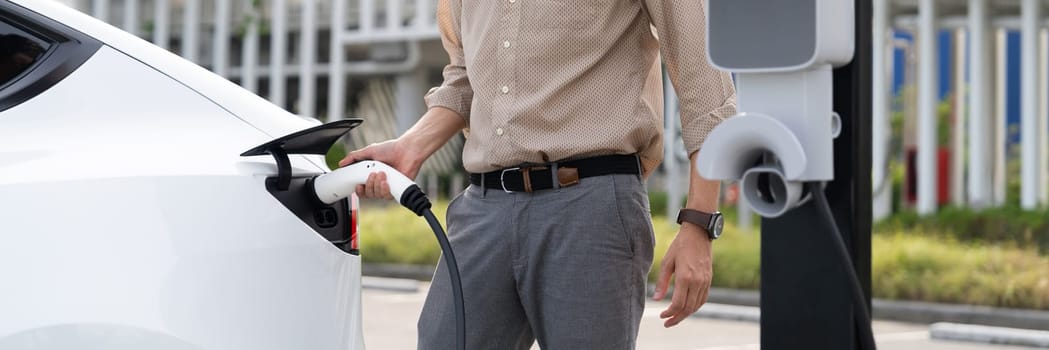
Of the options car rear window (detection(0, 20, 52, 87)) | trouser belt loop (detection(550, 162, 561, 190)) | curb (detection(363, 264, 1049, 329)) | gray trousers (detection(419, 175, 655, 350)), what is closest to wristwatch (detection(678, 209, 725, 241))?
gray trousers (detection(419, 175, 655, 350))

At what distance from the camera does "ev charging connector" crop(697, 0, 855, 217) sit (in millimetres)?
1824

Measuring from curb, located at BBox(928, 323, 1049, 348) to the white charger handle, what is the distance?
6.37 m

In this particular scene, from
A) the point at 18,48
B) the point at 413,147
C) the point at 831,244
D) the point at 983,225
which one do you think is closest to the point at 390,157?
the point at 413,147

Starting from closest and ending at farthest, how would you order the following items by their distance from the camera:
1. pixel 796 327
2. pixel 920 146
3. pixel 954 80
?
pixel 796 327 < pixel 920 146 < pixel 954 80

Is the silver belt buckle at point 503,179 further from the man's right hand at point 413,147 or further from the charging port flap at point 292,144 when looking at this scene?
the charging port flap at point 292,144

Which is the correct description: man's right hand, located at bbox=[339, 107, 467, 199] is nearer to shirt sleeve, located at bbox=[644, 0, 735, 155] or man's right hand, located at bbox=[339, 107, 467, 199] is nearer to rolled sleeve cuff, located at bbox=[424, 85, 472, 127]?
rolled sleeve cuff, located at bbox=[424, 85, 472, 127]

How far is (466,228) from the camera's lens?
269 cm

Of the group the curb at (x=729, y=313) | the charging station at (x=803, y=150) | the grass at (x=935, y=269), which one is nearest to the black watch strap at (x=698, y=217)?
the charging station at (x=803, y=150)

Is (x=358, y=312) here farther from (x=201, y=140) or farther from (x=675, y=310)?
(x=675, y=310)

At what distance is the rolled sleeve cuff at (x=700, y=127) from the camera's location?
252 centimetres

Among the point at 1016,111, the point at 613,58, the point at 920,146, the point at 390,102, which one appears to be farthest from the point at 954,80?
the point at 613,58

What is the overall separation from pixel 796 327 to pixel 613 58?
28.4 inches

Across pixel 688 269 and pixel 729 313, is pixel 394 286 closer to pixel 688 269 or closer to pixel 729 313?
pixel 729 313

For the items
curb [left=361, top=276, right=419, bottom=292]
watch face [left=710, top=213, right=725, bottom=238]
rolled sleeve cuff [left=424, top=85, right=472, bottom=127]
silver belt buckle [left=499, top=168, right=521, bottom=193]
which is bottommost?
curb [left=361, top=276, right=419, bottom=292]
